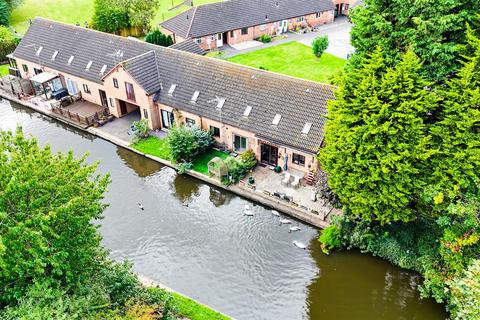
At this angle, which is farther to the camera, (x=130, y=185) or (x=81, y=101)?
(x=81, y=101)

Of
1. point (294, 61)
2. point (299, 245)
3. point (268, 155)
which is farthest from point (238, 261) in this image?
point (294, 61)

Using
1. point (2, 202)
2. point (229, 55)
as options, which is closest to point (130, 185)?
point (2, 202)

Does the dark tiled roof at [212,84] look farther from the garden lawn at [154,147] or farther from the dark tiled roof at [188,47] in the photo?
the dark tiled roof at [188,47]

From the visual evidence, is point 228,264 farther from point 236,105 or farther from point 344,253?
point 236,105

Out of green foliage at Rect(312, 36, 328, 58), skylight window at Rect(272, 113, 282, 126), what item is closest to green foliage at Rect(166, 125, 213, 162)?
skylight window at Rect(272, 113, 282, 126)

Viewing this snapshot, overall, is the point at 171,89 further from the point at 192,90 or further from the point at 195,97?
the point at 195,97

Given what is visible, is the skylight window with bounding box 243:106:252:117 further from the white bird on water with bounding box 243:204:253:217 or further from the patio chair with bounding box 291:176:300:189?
the white bird on water with bounding box 243:204:253:217
